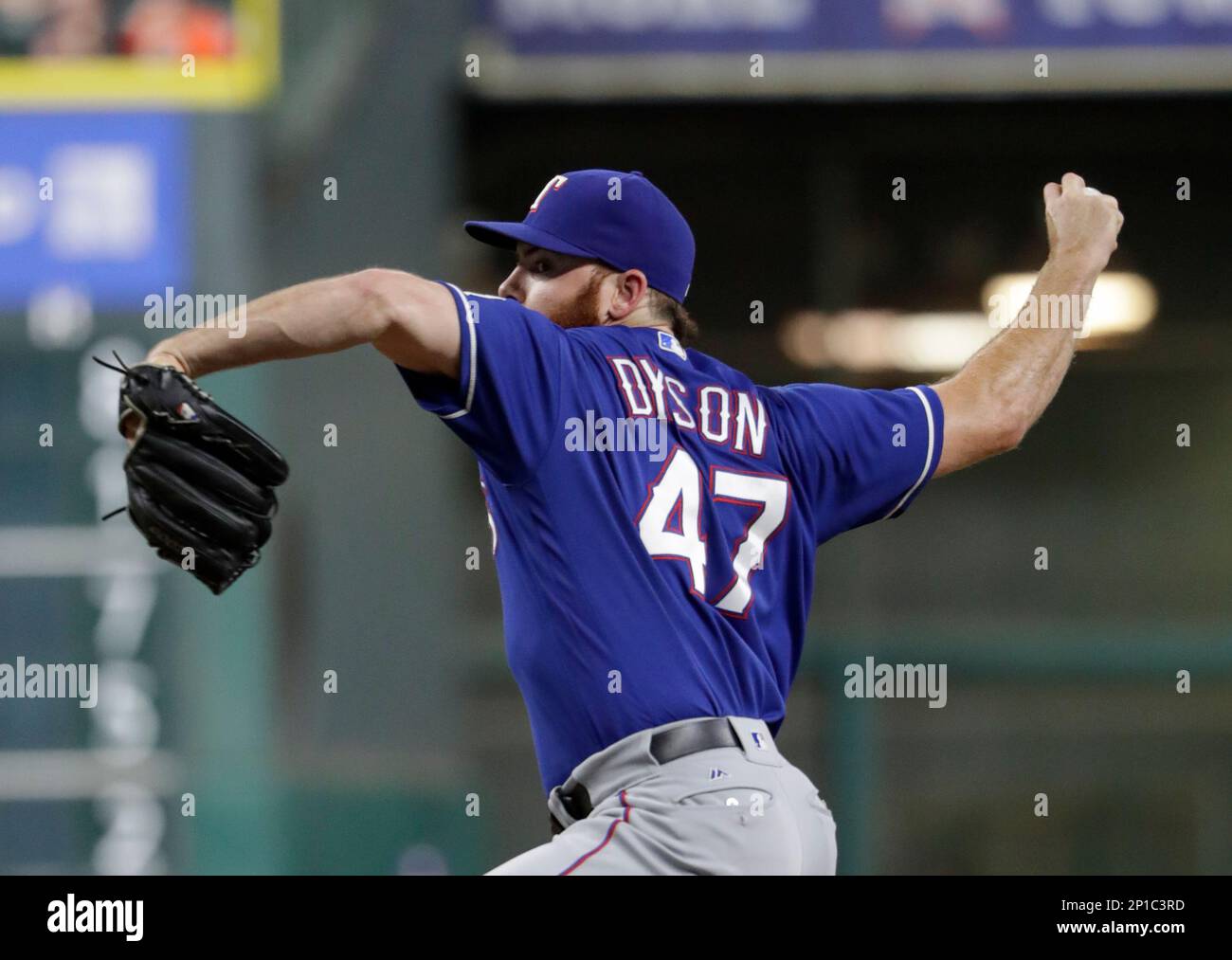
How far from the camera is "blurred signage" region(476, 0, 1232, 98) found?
27.7ft

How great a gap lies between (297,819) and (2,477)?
68.8 inches

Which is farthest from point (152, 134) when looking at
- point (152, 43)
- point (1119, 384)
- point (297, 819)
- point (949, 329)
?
point (1119, 384)

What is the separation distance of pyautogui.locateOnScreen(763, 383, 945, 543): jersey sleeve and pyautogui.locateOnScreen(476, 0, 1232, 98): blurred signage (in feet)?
17.7

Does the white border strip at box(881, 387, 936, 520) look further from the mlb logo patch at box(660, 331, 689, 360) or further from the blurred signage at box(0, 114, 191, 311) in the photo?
the blurred signage at box(0, 114, 191, 311)

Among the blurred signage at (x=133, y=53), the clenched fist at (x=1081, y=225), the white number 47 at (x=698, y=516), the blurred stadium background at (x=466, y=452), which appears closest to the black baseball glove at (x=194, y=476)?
the white number 47 at (x=698, y=516)

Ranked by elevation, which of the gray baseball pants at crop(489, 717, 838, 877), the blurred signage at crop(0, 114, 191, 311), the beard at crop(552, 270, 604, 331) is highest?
the blurred signage at crop(0, 114, 191, 311)

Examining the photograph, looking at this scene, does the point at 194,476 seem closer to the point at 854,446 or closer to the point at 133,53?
the point at 854,446

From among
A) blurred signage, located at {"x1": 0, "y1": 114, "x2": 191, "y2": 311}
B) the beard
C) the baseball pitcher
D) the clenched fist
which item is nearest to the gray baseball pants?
the baseball pitcher

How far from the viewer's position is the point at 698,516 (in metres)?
2.93

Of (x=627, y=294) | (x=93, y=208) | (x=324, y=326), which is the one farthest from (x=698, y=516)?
(x=93, y=208)

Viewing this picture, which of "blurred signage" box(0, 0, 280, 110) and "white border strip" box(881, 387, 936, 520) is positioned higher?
"blurred signage" box(0, 0, 280, 110)

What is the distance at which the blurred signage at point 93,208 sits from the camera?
7.33 meters

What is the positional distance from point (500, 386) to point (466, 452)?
6875 millimetres

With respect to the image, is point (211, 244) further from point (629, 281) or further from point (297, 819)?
point (629, 281)
